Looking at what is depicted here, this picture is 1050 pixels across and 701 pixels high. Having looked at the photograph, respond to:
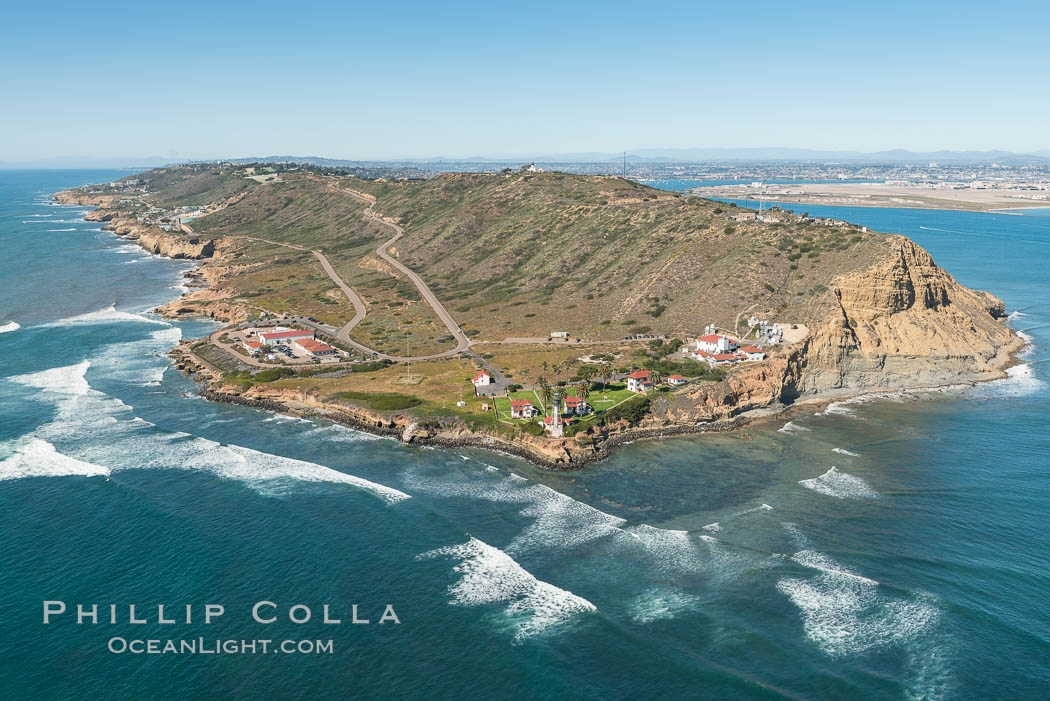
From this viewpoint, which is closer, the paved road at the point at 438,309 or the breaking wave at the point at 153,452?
the breaking wave at the point at 153,452

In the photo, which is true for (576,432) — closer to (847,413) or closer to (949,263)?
(847,413)

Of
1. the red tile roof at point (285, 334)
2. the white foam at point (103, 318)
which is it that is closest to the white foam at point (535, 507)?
the red tile roof at point (285, 334)

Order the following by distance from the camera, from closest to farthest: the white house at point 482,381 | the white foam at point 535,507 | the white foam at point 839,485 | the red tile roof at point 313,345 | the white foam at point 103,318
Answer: the white foam at point 535,507 → the white foam at point 839,485 → the white house at point 482,381 → the red tile roof at point 313,345 → the white foam at point 103,318

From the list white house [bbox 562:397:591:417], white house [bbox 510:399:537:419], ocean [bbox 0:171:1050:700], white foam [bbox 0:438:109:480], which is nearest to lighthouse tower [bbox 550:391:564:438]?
white house [bbox 562:397:591:417]

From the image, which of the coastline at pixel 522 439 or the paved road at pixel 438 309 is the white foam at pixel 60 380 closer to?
the coastline at pixel 522 439

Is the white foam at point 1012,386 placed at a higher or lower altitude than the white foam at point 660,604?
higher

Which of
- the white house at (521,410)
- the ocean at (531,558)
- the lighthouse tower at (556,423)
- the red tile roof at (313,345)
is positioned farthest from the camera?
the red tile roof at (313,345)

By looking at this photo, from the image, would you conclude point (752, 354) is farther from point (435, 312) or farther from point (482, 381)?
point (435, 312)
